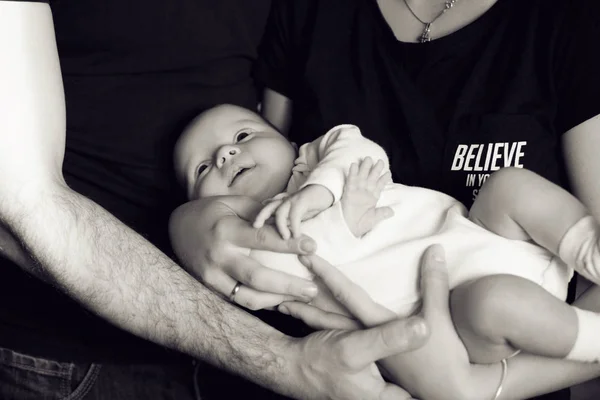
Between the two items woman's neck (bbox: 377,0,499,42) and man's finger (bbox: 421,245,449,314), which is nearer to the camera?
man's finger (bbox: 421,245,449,314)

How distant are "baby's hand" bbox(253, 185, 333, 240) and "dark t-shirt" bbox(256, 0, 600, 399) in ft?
0.82

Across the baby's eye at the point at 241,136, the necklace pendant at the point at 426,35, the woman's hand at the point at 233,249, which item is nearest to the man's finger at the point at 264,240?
the woman's hand at the point at 233,249

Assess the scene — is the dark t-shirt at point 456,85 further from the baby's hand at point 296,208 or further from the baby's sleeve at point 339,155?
the baby's hand at point 296,208

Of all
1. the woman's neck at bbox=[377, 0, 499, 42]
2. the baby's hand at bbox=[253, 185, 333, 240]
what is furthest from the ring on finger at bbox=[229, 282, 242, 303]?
the woman's neck at bbox=[377, 0, 499, 42]

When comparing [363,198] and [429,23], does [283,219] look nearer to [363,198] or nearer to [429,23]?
[363,198]

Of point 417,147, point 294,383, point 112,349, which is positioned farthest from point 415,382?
point 112,349

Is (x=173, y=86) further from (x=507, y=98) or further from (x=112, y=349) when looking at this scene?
(x=507, y=98)

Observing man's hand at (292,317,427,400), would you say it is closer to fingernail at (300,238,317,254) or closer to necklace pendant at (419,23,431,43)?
fingernail at (300,238,317,254)

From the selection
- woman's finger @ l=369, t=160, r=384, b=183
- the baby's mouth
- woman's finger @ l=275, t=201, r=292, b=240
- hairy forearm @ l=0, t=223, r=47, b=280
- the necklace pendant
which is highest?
the necklace pendant

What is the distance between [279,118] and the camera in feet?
4.96

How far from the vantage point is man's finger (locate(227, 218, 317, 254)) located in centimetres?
102

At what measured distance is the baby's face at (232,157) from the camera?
1253mm

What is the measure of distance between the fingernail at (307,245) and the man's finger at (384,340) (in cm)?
15

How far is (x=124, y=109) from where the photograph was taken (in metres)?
1.28
